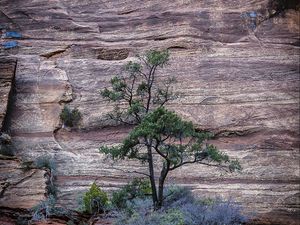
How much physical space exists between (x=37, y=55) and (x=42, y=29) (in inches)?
43.9

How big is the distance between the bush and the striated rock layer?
6.70ft

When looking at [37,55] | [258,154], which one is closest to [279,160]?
[258,154]

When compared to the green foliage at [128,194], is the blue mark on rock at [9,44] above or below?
above

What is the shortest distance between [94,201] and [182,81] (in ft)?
17.4

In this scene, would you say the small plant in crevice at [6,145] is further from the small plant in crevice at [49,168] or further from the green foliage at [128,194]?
the green foliage at [128,194]

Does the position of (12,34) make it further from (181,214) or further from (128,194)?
(181,214)

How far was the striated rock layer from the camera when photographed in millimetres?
15242

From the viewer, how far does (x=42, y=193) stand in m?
14.2

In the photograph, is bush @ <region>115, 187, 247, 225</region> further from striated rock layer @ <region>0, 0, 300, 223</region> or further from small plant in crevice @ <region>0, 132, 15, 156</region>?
small plant in crevice @ <region>0, 132, 15, 156</region>

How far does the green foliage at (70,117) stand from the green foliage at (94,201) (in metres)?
Result: 3.48

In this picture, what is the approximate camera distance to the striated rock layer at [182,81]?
15.2 metres

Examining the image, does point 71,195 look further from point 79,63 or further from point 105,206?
point 79,63

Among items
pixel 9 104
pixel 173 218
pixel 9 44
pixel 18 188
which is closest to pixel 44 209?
pixel 18 188

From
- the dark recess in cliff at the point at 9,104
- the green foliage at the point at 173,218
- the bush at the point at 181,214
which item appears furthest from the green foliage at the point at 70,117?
the green foliage at the point at 173,218
